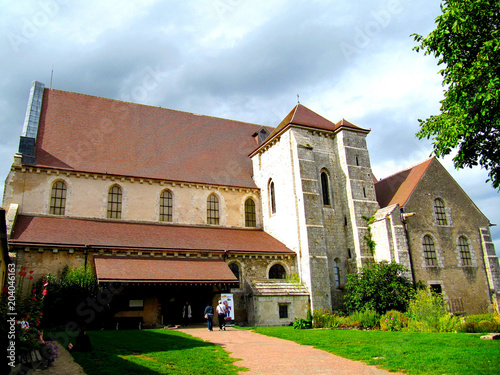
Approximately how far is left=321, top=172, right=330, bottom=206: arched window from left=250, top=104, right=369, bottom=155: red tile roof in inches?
125

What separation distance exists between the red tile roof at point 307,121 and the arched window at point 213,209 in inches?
212

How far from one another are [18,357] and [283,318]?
14523 mm

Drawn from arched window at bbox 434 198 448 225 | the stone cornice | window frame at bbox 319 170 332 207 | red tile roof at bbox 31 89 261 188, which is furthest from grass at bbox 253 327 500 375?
red tile roof at bbox 31 89 261 188

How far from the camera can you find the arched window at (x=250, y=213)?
26391mm

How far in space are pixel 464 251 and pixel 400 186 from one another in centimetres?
559

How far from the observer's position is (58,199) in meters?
21.8

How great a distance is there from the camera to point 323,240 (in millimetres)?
22562

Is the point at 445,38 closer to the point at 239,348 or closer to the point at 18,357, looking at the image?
the point at 239,348

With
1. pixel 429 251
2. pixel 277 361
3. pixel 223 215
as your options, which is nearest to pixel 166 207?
pixel 223 215

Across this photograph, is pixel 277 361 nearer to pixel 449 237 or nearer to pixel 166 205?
pixel 166 205


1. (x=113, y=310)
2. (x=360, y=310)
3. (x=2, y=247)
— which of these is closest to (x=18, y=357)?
(x=2, y=247)

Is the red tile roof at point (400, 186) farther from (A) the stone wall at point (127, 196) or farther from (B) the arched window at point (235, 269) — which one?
(B) the arched window at point (235, 269)

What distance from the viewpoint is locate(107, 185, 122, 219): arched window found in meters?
22.9

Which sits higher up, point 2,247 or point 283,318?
point 2,247
